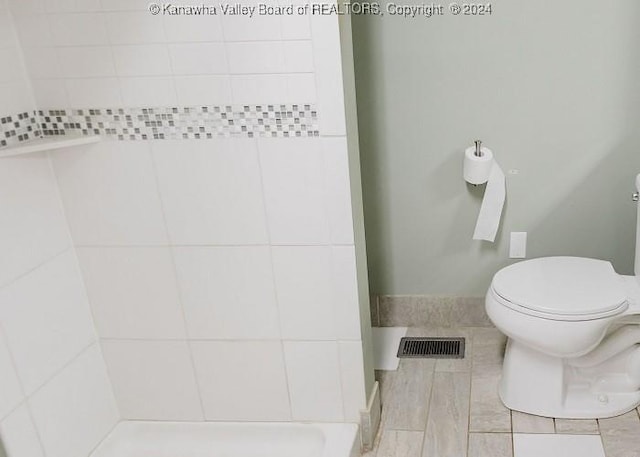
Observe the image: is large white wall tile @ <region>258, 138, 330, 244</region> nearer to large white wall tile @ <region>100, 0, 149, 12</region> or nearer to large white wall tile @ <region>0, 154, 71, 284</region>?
large white wall tile @ <region>100, 0, 149, 12</region>

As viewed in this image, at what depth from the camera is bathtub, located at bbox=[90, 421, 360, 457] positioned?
201 cm

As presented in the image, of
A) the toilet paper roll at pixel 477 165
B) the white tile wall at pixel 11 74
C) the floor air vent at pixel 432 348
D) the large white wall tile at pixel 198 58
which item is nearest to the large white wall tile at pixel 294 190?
the large white wall tile at pixel 198 58

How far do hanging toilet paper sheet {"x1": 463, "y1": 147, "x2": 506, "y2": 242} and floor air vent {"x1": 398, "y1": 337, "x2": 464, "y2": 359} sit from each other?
0.46 m

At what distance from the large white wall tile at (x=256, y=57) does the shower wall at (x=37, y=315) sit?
617mm

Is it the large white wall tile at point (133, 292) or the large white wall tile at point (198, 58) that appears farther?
the large white wall tile at point (133, 292)

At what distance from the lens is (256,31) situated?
5.44 feet

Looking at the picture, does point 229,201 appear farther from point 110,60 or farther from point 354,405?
point 354,405

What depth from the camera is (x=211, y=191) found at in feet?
6.01

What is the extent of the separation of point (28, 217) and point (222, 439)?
0.93 metres

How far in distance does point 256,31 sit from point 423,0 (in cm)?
92

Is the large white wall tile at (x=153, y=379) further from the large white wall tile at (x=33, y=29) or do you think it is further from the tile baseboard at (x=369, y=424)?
the large white wall tile at (x=33, y=29)

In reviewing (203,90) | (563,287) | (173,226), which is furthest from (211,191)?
(563,287)

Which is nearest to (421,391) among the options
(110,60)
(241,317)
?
(241,317)

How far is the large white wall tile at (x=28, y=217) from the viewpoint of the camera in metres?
1.68
